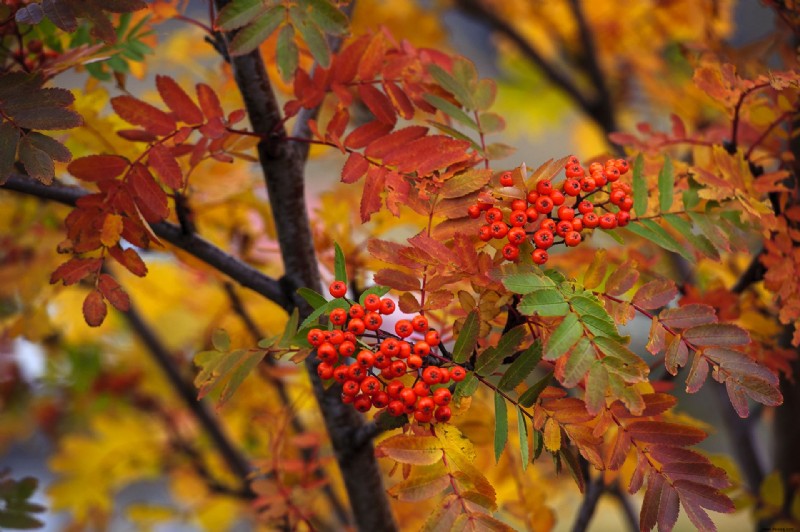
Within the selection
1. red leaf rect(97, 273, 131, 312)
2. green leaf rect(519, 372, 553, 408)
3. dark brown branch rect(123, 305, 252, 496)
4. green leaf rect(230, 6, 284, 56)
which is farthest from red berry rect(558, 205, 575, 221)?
dark brown branch rect(123, 305, 252, 496)

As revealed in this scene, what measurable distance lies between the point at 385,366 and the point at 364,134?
198 millimetres

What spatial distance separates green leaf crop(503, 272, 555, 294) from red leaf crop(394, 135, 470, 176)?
0.36ft

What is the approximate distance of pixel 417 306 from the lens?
0.48 m

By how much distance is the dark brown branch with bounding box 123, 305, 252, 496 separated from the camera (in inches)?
44.8

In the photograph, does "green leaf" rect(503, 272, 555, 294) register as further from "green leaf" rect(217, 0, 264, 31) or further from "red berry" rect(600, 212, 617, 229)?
"green leaf" rect(217, 0, 264, 31)

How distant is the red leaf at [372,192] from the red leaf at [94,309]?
0.68 ft

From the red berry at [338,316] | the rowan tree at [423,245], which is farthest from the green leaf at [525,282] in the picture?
the red berry at [338,316]

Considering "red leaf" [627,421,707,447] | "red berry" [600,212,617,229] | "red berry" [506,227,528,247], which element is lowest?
"red leaf" [627,421,707,447]

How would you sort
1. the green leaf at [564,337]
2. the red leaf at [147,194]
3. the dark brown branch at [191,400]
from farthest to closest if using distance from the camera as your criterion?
1. the dark brown branch at [191,400]
2. the red leaf at [147,194]
3. the green leaf at [564,337]

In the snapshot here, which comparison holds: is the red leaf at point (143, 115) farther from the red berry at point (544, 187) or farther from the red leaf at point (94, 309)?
the red berry at point (544, 187)

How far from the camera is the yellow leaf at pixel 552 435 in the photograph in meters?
0.45

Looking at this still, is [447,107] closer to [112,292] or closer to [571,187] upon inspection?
[571,187]

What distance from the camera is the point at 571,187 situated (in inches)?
18.9

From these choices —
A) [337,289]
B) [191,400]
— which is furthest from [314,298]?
[191,400]
